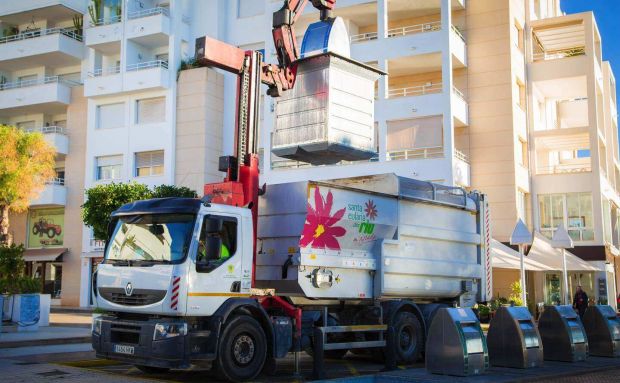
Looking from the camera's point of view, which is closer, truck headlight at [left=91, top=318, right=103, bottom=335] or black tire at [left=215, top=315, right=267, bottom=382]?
black tire at [left=215, top=315, right=267, bottom=382]

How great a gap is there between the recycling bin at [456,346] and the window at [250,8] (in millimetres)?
30408

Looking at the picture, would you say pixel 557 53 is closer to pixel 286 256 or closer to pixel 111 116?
pixel 111 116

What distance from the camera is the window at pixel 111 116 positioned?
39.8m

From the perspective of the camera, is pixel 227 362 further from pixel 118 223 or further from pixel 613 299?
pixel 613 299

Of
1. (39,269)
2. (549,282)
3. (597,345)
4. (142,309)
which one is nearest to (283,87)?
(142,309)

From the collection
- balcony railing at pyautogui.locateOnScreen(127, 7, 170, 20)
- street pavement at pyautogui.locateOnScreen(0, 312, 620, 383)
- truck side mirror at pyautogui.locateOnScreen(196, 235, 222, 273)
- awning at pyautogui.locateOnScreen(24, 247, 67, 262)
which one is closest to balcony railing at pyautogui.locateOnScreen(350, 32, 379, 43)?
balcony railing at pyautogui.locateOnScreen(127, 7, 170, 20)

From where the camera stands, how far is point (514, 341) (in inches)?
489

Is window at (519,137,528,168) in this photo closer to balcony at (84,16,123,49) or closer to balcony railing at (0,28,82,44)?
balcony at (84,16,123,49)

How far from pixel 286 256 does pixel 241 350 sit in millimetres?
1761

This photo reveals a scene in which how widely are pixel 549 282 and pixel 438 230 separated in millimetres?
22533

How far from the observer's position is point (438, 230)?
14312 mm

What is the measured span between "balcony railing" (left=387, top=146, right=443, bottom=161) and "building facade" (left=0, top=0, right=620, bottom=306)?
66 mm

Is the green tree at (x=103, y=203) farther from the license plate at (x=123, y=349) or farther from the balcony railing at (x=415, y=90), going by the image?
the license plate at (x=123, y=349)

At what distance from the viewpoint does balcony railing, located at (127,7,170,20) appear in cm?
3947
